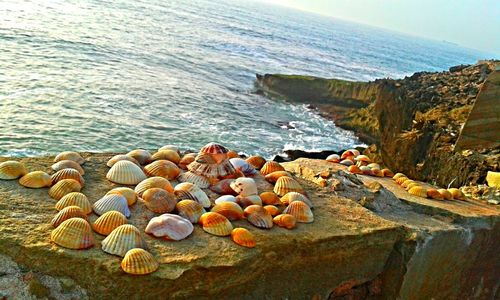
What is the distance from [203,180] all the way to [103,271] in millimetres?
1618

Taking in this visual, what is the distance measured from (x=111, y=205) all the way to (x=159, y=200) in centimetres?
38

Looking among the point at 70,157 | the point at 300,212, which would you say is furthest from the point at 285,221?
the point at 70,157

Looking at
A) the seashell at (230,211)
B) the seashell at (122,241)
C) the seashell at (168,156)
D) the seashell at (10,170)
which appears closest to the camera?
the seashell at (122,241)

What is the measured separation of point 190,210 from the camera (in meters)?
3.33

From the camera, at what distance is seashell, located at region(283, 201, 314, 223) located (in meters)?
3.69

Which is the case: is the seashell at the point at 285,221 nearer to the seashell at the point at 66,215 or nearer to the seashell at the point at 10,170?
the seashell at the point at 66,215

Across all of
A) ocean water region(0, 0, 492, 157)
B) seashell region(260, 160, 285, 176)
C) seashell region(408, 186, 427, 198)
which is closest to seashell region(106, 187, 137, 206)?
seashell region(260, 160, 285, 176)

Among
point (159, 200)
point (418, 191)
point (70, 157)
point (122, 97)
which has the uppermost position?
point (159, 200)

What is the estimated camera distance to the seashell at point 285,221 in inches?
138

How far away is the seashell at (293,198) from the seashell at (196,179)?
0.76 meters

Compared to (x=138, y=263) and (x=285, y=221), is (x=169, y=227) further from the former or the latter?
(x=285, y=221)

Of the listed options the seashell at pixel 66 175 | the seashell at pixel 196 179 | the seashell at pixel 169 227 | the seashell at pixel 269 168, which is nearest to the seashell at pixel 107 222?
the seashell at pixel 169 227

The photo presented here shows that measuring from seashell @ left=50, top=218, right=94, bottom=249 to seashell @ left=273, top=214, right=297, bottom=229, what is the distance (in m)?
1.50

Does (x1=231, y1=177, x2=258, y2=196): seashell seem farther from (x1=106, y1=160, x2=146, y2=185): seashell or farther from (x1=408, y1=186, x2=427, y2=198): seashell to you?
(x1=408, y1=186, x2=427, y2=198): seashell
